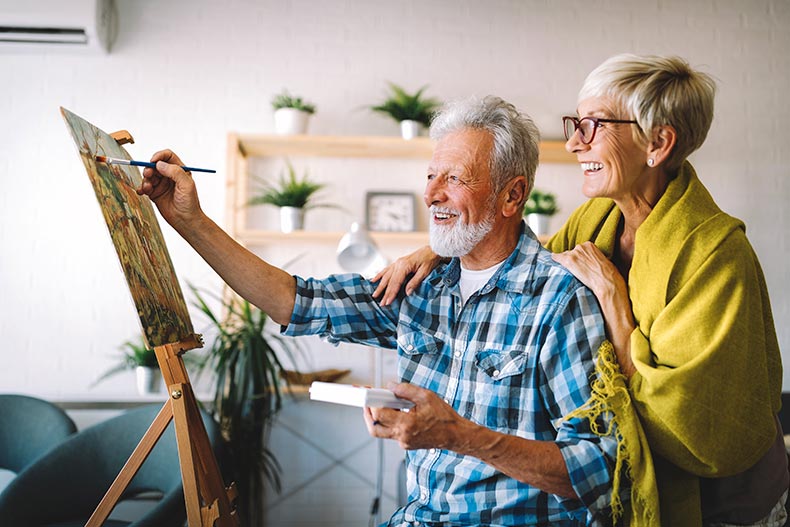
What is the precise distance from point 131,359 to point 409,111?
5.72 ft

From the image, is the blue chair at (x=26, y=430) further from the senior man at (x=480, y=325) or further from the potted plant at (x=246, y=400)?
the senior man at (x=480, y=325)

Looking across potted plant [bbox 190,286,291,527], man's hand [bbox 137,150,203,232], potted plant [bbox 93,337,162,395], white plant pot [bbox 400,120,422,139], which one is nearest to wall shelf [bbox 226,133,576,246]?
white plant pot [bbox 400,120,422,139]

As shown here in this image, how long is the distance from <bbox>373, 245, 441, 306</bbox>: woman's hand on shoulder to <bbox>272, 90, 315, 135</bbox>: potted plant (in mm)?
1689

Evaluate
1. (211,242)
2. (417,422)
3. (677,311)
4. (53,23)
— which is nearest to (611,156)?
(677,311)

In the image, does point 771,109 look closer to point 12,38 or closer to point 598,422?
point 598,422

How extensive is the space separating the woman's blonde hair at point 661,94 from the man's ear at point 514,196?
0.28 meters

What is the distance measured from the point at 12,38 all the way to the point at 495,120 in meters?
2.73

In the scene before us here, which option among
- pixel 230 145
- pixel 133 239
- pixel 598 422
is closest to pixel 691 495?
pixel 598 422

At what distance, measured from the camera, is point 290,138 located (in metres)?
3.26

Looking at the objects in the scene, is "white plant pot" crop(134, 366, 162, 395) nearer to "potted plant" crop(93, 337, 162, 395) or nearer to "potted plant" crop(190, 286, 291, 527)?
"potted plant" crop(93, 337, 162, 395)

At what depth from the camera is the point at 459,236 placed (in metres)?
1.62

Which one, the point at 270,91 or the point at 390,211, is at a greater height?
the point at 270,91

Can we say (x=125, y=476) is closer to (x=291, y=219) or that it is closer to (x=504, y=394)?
(x=504, y=394)

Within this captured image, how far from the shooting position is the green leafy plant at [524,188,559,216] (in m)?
3.30
